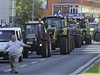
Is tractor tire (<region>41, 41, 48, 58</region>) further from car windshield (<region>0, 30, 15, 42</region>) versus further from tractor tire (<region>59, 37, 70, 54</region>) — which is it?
car windshield (<region>0, 30, 15, 42</region>)

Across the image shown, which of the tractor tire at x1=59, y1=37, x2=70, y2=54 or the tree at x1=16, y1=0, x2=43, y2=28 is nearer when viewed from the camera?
the tractor tire at x1=59, y1=37, x2=70, y2=54

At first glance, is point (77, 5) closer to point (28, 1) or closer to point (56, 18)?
point (28, 1)

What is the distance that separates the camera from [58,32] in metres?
36.7

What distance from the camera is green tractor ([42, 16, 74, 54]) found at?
35656 mm

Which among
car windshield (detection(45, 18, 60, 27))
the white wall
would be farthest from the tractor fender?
the white wall

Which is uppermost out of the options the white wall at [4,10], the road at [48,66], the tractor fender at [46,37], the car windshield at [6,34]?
the white wall at [4,10]

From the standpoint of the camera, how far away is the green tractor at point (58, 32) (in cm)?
3566

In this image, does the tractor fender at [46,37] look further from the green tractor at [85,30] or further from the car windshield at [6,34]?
the green tractor at [85,30]

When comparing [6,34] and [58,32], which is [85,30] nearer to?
[58,32]

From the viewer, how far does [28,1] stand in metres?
93.4

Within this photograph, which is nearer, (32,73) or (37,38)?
(32,73)

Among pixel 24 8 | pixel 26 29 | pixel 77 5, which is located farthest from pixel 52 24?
pixel 77 5

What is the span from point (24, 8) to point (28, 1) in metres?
2.23

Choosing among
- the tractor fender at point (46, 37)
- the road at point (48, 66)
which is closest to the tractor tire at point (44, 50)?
the tractor fender at point (46, 37)
